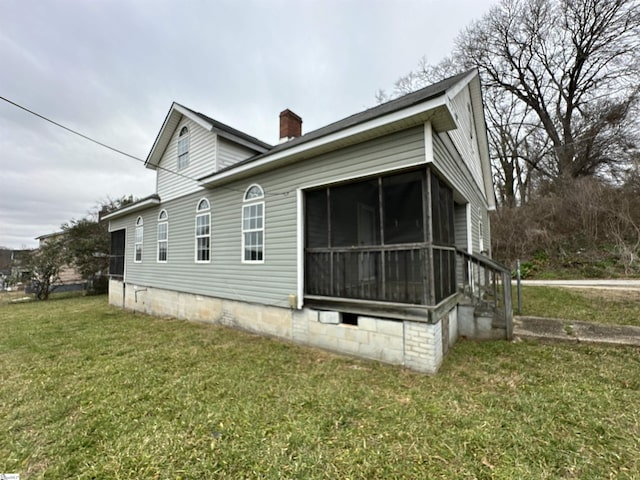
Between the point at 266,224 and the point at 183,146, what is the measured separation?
5592 mm

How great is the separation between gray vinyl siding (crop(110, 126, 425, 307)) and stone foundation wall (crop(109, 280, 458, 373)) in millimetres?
323

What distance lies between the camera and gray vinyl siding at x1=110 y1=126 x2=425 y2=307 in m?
4.56

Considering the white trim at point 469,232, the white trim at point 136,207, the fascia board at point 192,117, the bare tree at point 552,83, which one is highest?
the bare tree at point 552,83

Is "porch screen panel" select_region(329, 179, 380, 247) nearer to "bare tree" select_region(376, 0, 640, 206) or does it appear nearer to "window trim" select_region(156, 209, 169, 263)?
"window trim" select_region(156, 209, 169, 263)

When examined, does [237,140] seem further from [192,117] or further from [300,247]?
[300,247]

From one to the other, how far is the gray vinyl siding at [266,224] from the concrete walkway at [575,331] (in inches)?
174

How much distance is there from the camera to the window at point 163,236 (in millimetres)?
9625

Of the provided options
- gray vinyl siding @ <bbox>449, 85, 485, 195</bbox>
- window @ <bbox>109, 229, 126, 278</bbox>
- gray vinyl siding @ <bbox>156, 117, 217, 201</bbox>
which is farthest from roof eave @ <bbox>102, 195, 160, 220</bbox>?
gray vinyl siding @ <bbox>449, 85, 485, 195</bbox>

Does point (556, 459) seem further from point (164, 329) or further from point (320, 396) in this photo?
point (164, 329)

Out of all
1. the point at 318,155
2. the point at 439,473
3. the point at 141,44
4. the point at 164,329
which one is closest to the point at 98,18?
the point at 141,44

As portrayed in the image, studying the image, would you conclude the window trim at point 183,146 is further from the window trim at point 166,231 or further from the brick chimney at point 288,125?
the brick chimney at point 288,125

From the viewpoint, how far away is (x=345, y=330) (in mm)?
4965

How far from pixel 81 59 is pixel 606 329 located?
46.0ft

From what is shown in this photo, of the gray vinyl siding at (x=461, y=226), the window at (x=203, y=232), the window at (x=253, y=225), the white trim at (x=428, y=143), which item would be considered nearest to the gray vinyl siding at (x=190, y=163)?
the window at (x=203, y=232)
